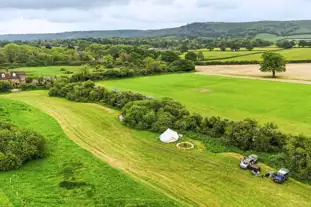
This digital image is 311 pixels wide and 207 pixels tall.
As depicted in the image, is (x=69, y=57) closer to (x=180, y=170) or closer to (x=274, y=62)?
(x=274, y=62)

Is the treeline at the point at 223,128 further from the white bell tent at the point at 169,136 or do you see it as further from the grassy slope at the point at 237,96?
the grassy slope at the point at 237,96

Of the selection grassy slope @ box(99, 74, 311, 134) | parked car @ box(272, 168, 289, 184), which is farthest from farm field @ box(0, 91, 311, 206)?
grassy slope @ box(99, 74, 311, 134)

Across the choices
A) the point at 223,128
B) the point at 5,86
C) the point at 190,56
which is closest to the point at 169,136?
the point at 223,128

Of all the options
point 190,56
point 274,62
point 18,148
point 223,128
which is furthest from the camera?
point 190,56

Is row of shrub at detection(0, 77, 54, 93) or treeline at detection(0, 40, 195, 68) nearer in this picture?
row of shrub at detection(0, 77, 54, 93)

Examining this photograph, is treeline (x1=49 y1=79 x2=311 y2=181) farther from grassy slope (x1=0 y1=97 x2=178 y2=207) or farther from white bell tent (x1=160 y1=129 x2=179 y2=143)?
grassy slope (x1=0 y1=97 x2=178 y2=207)

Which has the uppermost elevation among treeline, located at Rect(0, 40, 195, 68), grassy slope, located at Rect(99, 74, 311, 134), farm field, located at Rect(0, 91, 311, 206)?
treeline, located at Rect(0, 40, 195, 68)

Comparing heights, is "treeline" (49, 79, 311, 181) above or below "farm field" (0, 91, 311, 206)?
above
